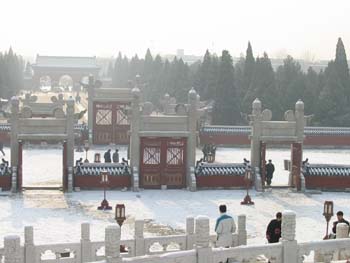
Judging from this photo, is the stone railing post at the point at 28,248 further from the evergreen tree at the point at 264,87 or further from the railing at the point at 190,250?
the evergreen tree at the point at 264,87

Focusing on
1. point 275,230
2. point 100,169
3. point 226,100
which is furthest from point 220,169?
point 226,100

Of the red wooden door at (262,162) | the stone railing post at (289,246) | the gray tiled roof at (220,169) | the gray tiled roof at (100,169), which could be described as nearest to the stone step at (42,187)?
the gray tiled roof at (100,169)

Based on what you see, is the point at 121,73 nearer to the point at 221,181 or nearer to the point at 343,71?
the point at 343,71

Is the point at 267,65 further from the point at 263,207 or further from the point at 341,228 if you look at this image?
the point at 341,228

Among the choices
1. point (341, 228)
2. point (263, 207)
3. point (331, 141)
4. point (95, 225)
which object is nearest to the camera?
point (341, 228)

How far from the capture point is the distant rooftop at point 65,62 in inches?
3857

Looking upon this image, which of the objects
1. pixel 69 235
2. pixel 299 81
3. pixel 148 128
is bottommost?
pixel 69 235

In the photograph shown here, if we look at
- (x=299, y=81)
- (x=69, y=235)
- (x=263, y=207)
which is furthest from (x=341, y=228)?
(x=299, y=81)

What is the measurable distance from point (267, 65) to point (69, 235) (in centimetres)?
3150

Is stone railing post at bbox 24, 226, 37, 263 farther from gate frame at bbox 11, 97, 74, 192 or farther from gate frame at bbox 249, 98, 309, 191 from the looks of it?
gate frame at bbox 249, 98, 309, 191

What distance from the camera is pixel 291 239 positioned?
11.5m

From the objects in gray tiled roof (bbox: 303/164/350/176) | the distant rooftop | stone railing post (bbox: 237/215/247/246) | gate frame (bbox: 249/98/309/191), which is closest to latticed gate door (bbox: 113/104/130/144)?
gate frame (bbox: 249/98/309/191)

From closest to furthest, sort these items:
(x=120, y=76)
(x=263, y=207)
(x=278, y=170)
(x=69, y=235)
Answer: (x=69, y=235), (x=263, y=207), (x=278, y=170), (x=120, y=76)

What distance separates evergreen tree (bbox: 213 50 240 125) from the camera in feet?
146
